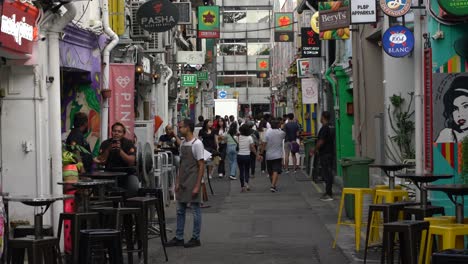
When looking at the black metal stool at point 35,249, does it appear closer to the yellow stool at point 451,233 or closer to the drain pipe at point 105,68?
the yellow stool at point 451,233

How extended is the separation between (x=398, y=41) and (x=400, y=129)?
118 inches

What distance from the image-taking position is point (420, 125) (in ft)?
39.1

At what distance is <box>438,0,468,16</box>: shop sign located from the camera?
397 inches

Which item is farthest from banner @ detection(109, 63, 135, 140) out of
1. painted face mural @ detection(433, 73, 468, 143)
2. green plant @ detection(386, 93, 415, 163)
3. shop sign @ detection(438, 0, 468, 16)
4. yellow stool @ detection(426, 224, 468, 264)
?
yellow stool @ detection(426, 224, 468, 264)

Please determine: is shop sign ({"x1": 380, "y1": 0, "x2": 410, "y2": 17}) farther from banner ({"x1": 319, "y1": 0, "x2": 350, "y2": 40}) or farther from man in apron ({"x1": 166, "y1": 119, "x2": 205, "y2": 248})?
banner ({"x1": 319, "y1": 0, "x2": 350, "y2": 40})

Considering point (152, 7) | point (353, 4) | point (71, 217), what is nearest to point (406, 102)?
point (353, 4)

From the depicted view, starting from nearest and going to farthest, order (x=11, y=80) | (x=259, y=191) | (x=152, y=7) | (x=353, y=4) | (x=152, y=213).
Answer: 1. (x=11, y=80)
2. (x=152, y=213)
3. (x=353, y=4)
4. (x=152, y=7)
5. (x=259, y=191)

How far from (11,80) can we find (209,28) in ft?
72.1

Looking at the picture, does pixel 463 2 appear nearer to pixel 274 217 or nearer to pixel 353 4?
pixel 353 4

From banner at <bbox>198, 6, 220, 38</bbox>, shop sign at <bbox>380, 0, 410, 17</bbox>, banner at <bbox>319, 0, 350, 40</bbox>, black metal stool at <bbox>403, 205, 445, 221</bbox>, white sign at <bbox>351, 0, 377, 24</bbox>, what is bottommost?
black metal stool at <bbox>403, 205, 445, 221</bbox>

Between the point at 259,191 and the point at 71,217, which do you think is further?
the point at 259,191

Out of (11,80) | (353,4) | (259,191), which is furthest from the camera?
(259,191)

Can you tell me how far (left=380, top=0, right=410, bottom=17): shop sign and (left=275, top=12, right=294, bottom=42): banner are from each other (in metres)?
26.1

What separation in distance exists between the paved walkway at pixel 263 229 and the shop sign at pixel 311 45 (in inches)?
→ 243
